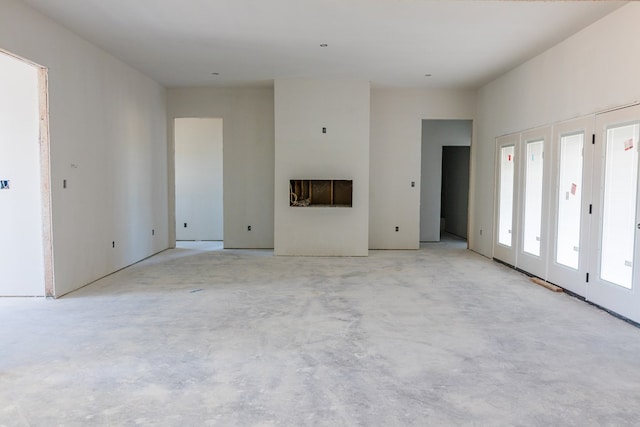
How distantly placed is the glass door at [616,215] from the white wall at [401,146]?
12.9ft

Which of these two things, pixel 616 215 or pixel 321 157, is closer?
pixel 616 215

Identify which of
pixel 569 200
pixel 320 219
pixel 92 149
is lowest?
pixel 320 219

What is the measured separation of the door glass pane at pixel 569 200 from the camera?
16.0 ft

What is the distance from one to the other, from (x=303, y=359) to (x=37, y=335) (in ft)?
7.39

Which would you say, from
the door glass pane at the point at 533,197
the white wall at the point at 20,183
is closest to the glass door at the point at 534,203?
the door glass pane at the point at 533,197

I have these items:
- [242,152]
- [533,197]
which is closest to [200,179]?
[242,152]

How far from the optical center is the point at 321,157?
24.8 ft

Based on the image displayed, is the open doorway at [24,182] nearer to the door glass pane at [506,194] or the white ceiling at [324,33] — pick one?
the white ceiling at [324,33]

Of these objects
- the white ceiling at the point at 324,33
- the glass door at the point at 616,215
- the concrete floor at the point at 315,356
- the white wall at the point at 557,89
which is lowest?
the concrete floor at the point at 315,356

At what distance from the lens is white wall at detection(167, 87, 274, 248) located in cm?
829

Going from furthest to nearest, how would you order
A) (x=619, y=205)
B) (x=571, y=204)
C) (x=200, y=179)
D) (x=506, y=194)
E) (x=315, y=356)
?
(x=200, y=179)
(x=506, y=194)
(x=571, y=204)
(x=619, y=205)
(x=315, y=356)

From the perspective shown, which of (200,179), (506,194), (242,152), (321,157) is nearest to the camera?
(506,194)

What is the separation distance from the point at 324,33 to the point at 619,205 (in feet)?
11.7

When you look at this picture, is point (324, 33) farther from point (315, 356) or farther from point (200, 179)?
point (200, 179)
